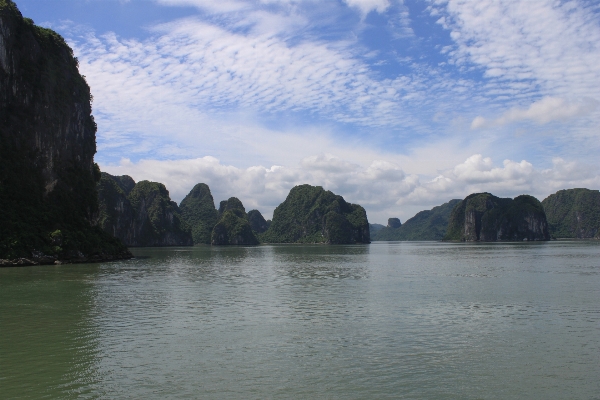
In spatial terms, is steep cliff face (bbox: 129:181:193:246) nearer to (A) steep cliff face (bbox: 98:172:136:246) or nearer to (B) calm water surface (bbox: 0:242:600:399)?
(A) steep cliff face (bbox: 98:172:136:246)

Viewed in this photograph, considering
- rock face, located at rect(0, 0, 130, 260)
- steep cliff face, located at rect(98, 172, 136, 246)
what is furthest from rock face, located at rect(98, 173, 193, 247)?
rock face, located at rect(0, 0, 130, 260)

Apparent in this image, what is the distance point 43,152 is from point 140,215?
9357cm

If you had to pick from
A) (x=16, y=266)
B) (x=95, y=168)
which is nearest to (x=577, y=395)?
(x=16, y=266)

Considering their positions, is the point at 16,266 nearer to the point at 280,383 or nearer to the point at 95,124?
the point at 95,124

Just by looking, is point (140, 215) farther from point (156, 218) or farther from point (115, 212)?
point (115, 212)

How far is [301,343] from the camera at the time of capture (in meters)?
16.6

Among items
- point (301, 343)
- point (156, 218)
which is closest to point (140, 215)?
point (156, 218)

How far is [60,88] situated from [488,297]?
71.4m

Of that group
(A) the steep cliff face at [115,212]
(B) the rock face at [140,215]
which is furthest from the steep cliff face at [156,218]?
(A) the steep cliff face at [115,212]

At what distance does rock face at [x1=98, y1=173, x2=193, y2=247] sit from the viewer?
13862 cm

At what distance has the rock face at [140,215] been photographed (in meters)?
139

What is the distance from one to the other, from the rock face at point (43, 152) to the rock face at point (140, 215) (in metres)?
60.6

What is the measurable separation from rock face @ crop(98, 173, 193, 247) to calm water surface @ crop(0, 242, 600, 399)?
114 meters

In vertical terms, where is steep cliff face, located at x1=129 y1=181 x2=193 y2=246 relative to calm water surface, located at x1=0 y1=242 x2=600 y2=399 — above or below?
above
